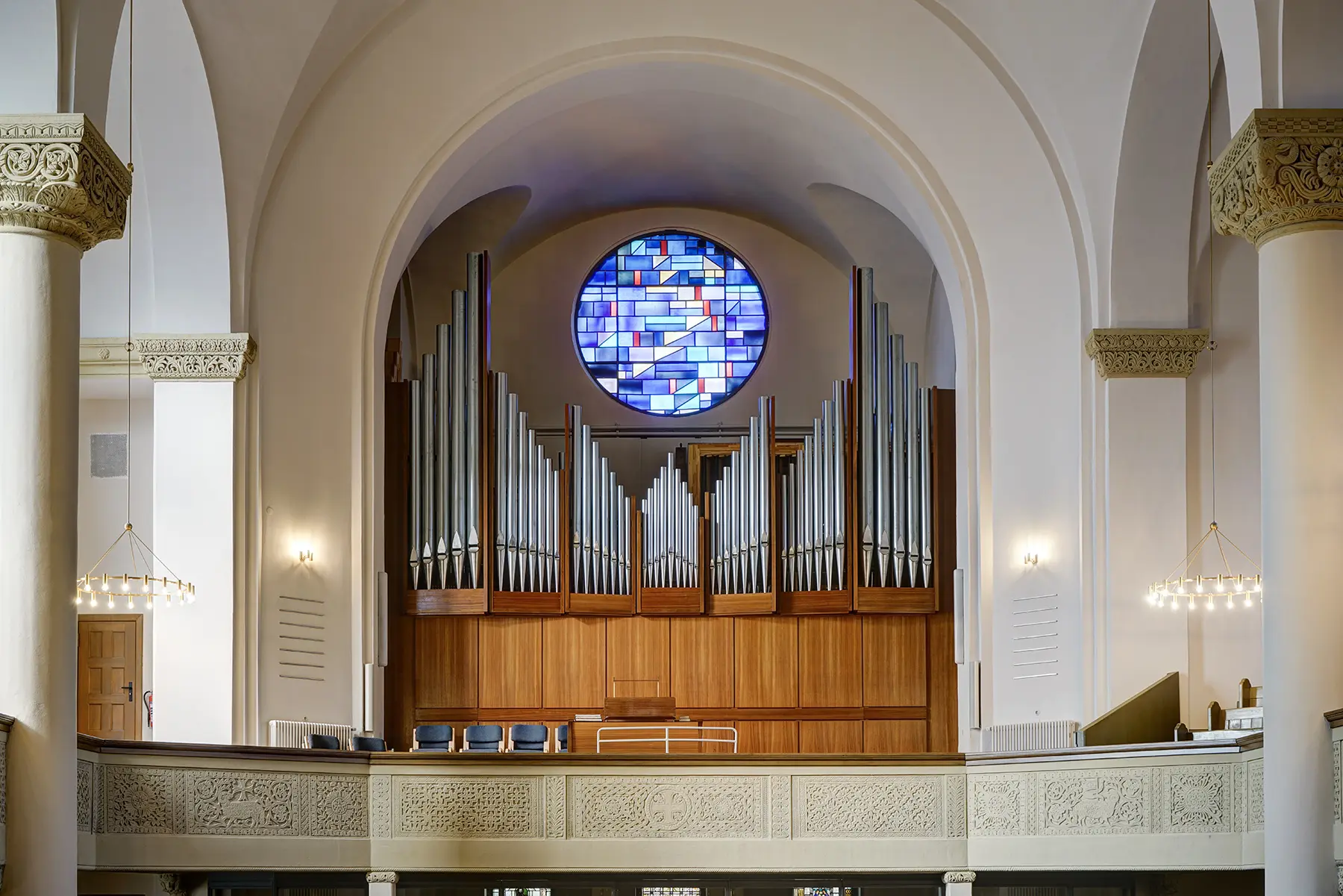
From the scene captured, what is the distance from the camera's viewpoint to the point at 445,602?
14.9 m

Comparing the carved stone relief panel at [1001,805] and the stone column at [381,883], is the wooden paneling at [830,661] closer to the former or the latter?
the carved stone relief panel at [1001,805]

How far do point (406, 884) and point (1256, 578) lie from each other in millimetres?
6413

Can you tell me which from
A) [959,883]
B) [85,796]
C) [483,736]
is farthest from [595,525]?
[85,796]

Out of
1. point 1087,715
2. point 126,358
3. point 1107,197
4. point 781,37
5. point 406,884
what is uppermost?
point 781,37

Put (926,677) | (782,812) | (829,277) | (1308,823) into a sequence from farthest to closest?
1. (829,277)
2. (926,677)
3. (782,812)
4. (1308,823)

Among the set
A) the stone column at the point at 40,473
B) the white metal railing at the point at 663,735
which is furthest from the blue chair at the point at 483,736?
the stone column at the point at 40,473

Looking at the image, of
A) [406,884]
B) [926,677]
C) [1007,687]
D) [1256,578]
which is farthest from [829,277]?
[406,884]

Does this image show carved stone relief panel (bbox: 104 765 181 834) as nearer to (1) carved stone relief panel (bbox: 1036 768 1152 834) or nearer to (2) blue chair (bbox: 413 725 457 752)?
(2) blue chair (bbox: 413 725 457 752)

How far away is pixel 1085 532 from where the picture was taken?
523 inches

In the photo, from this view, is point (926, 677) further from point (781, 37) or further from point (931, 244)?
point (781, 37)

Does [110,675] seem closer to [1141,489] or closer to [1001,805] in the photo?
[1001,805]

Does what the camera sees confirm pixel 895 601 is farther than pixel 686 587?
No

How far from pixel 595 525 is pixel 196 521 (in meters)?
3.96

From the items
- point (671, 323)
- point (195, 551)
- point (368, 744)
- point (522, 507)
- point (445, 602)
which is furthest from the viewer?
point (671, 323)
